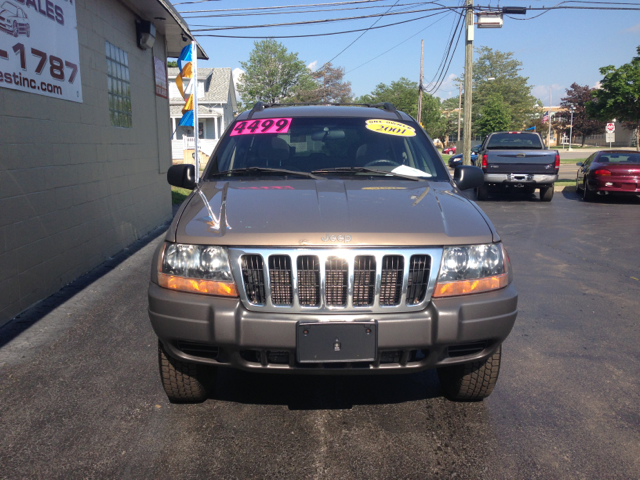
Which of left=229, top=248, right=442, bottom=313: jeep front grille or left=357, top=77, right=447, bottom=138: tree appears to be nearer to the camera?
left=229, top=248, right=442, bottom=313: jeep front grille

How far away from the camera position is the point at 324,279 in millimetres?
2625

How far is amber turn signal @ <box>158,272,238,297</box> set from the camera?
267 cm

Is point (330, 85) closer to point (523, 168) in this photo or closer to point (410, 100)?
point (410, 100)

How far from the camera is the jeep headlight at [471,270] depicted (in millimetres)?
2715

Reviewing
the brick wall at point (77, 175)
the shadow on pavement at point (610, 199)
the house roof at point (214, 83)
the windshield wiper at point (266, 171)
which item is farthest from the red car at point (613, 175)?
the house roof at point (214, 83)

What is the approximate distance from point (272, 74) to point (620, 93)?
4695 cm

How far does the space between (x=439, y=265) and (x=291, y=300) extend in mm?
733

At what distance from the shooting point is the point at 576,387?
349cm

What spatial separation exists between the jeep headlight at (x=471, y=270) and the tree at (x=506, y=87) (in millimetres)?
80456

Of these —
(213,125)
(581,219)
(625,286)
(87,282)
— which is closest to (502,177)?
(581,219)

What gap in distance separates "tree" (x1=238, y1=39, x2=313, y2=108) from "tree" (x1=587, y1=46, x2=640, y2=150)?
4485 cm

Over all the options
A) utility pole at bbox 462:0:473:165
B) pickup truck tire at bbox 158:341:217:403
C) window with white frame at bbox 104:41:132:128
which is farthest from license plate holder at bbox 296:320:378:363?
utility pole at bbox 462:0:473:165

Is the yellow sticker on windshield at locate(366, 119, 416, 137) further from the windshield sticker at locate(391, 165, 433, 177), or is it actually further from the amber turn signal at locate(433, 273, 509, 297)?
the amber turn signal at locate(433, 273, 509, 297)

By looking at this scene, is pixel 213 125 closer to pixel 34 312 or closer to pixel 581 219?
pixel 581 219
